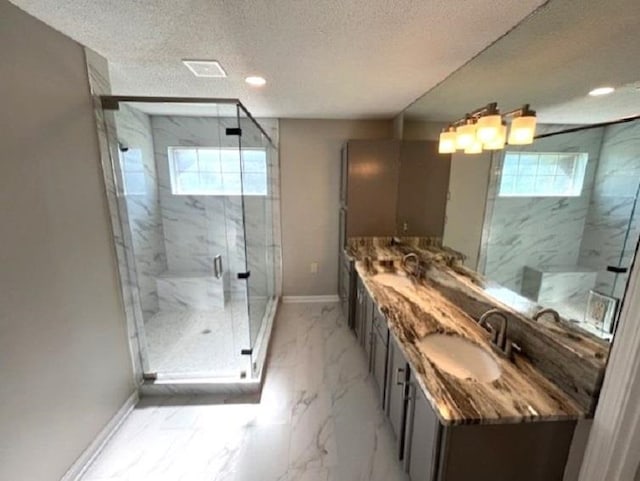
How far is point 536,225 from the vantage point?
1.37 metres

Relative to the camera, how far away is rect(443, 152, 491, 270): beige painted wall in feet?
5.86

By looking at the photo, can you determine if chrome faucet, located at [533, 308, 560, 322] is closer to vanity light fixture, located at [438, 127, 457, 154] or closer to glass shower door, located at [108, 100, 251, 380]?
vanity light fixture, located at [438, 127, 457, 154]

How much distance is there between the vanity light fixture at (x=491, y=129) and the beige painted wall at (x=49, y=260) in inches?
89.2

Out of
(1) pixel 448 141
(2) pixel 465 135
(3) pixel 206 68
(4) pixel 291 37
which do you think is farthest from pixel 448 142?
(3) pixel 206 68

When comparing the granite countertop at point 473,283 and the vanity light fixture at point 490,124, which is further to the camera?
the vanity light fixture at point 490,124

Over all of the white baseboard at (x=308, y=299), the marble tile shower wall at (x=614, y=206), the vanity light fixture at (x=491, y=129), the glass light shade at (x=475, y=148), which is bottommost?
the white baseboard at (x=308, y=299)

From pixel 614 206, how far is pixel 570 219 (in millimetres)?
191

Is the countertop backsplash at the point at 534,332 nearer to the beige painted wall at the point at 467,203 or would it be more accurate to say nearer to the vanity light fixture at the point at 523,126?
the beige painted wall at the point at 467,203

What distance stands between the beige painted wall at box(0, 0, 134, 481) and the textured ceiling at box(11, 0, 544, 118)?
0.25 metres

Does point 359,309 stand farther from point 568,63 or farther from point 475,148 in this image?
point 568,63

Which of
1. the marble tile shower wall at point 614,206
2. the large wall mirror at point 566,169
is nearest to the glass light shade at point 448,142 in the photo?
the large wall mirror at point 566,169

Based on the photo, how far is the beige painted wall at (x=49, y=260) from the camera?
123 cm

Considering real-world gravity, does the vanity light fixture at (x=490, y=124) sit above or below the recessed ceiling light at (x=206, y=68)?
below

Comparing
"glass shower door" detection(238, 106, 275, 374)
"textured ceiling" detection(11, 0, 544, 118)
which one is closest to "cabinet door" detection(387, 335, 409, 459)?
"glass shower door" detection(238, 106, 275, 374)
